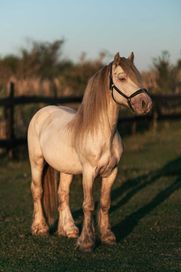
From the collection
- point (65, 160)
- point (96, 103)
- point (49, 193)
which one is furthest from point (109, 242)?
point (96, 103)

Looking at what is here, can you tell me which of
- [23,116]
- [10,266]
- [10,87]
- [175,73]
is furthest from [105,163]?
[175,73]

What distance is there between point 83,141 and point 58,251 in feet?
3.75

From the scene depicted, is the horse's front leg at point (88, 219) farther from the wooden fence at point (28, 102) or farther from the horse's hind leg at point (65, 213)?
the wooden fence at point (28, 102)

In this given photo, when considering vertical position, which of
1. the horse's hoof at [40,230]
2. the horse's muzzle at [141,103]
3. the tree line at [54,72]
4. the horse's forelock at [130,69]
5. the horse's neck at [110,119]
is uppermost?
the horse's forelock at [130,69]

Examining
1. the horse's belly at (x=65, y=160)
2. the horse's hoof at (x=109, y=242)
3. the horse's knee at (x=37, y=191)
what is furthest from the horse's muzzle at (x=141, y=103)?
the horse's knee at (x=37, y=191)

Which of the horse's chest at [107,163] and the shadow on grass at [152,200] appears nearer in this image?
the horse's chest at [107,163]

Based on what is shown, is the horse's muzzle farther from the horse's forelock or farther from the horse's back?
the horse's back

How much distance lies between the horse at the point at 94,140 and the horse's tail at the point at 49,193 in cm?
12

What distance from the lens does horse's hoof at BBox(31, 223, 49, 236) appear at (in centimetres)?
728

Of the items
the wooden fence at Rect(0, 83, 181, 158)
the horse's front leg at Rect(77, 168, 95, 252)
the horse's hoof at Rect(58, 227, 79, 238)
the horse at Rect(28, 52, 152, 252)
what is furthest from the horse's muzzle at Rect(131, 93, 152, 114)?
the wooden fence at Rect(0, 83, 181, 158)

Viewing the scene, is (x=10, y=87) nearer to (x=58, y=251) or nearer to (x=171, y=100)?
(x=171, y=100)

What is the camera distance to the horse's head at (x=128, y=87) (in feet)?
20.0

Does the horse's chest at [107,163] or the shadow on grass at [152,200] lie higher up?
the horse's chest at [107,163]

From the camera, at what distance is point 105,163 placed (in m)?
6.41
